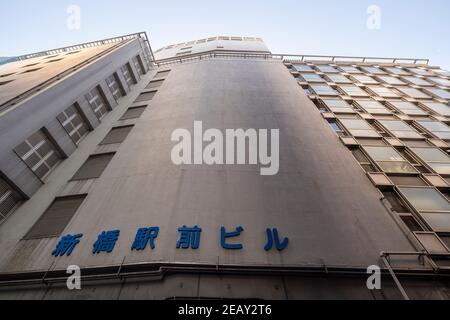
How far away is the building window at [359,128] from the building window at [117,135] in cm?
1634

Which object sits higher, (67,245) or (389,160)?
(389,160)

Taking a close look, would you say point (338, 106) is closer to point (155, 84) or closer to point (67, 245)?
point (155, 84)

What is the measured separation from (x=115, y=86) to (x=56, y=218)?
15257 millimetres

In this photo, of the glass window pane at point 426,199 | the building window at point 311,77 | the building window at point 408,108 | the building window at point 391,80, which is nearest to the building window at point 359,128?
the building window at point 408,108

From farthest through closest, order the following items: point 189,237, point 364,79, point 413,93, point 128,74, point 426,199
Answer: point 128,74, point 364,79, point 413,93, point 426,199, point 189,237

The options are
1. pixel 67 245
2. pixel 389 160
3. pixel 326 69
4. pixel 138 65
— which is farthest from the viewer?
pixel 138 65

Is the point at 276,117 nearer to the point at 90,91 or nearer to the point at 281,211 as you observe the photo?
the point at 281,211

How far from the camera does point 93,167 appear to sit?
1363cm

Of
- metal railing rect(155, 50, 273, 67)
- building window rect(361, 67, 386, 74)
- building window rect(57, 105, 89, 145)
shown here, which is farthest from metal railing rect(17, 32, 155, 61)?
building window rect(361, 67, 386, 74)

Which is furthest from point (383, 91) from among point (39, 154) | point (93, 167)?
point (39, 154)

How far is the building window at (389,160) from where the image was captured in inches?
464

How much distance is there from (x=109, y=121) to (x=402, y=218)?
2076cm
